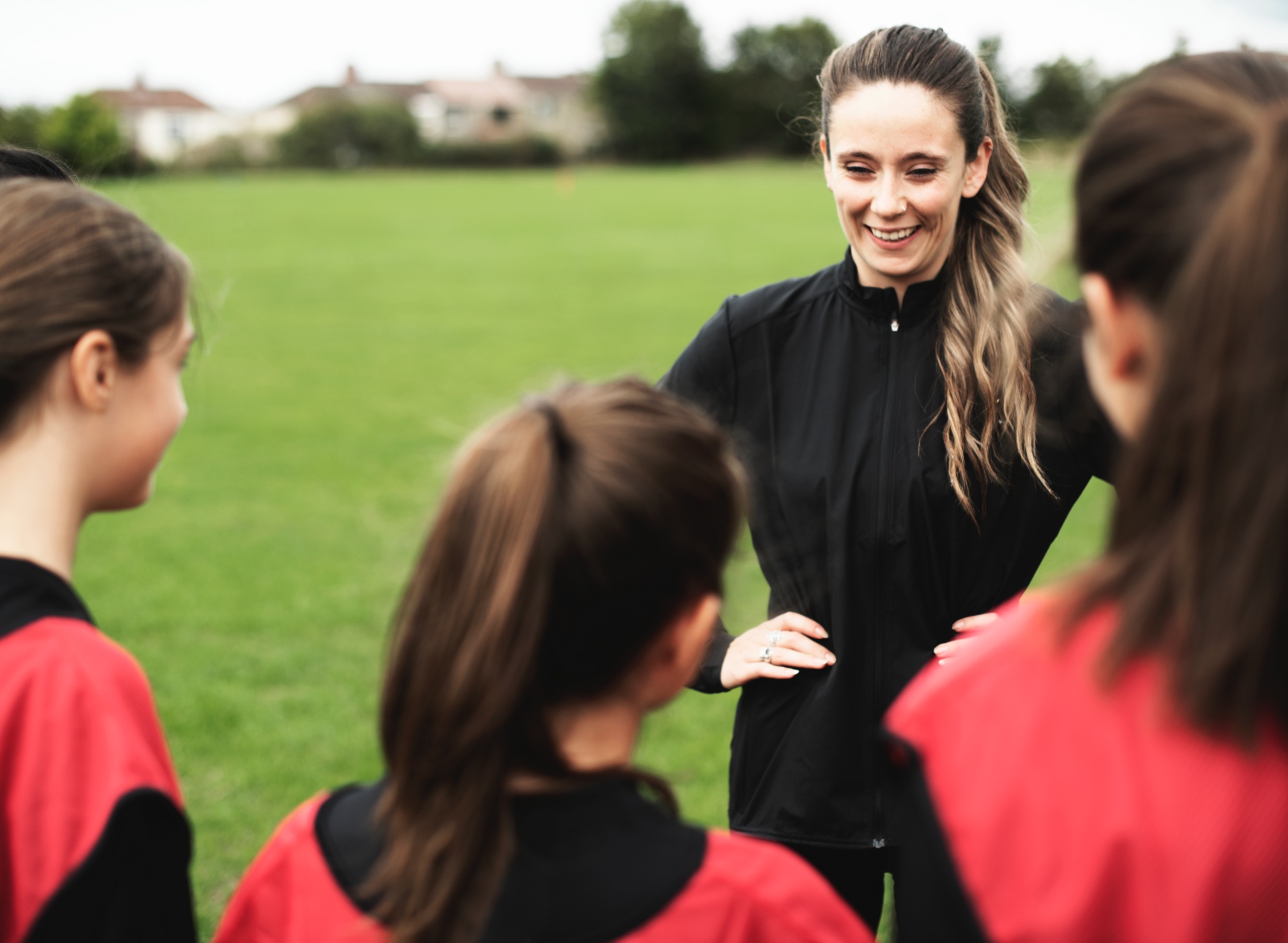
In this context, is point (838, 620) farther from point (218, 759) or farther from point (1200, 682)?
point (218, 759)

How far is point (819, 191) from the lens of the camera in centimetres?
4112

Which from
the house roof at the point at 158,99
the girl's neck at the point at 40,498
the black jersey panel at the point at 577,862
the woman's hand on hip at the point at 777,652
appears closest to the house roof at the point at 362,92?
the house roof at the point at 158,99

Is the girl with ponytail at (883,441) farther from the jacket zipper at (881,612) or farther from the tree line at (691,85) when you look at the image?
the tree line at (691,85)

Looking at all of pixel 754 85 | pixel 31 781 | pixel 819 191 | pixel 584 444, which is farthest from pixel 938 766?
pixel 754 85

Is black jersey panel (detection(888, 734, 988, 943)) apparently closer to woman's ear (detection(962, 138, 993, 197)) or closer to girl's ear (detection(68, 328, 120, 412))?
girl's ear (detection(68, 328, 120, 412))

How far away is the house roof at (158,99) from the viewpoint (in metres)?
98.2

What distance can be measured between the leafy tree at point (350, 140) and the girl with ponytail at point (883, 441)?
70943mm

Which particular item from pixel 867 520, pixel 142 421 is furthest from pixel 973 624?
pixel 142 421

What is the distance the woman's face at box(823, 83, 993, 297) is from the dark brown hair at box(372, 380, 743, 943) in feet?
4.03

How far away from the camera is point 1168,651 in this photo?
1.12 meters

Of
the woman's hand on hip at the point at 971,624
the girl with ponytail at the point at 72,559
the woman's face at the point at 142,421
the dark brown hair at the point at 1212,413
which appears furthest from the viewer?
the woman's hand on hip at the point at 971,624

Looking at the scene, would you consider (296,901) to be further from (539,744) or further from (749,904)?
(749,904)

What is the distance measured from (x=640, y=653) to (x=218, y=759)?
13.3ft

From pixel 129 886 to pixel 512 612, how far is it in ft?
2.02
